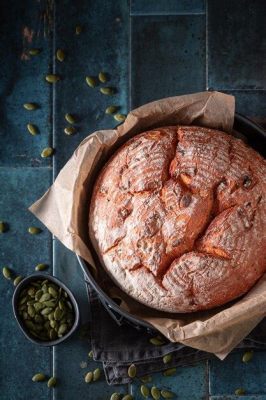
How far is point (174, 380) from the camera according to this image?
2.17 meters

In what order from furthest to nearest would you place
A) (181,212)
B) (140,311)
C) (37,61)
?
1. (37,61)
2. (140,311)
3. (181,212)

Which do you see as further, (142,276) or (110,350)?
(110,350)

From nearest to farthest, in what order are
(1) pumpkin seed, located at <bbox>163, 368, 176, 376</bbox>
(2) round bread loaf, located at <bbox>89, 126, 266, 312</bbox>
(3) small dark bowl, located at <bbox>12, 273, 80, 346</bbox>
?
(2) round bread loaf, located at <bbox>89, 126, 266, 312</bbox>, (3) small dark bowl, located at <bbox>12, 273, 80, 346</bbox>, (1) pumpkin seed, located at <bbox>163, 368, 176, 376</bbox>

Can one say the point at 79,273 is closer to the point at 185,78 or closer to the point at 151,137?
the point at 151,137

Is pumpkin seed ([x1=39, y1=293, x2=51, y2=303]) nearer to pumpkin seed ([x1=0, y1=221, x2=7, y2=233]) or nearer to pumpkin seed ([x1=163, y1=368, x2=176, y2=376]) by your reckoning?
pumpkin seed ([x1=0, y1=221, x2=7, y2=233])

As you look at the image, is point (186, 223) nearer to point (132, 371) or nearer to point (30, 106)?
point (132, 371)

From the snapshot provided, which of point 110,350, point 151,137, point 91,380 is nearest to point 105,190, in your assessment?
point 151,137

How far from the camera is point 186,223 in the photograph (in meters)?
1.70

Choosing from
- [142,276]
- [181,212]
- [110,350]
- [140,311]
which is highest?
[181,212]

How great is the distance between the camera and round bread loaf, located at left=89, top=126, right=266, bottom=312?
170 centimetres

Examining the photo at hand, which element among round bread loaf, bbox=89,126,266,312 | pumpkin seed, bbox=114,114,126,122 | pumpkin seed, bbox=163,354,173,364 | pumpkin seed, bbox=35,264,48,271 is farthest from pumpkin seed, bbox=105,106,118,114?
pumpkin seed, bbox=163,354,173,364

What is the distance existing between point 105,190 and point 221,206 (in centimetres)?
33

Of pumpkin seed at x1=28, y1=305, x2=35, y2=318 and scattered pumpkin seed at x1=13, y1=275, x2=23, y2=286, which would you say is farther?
scattered pumpkin seed at x1=13, y1=275, x2=23, y2=286

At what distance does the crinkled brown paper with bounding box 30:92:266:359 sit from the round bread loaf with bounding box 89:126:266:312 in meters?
0.07
